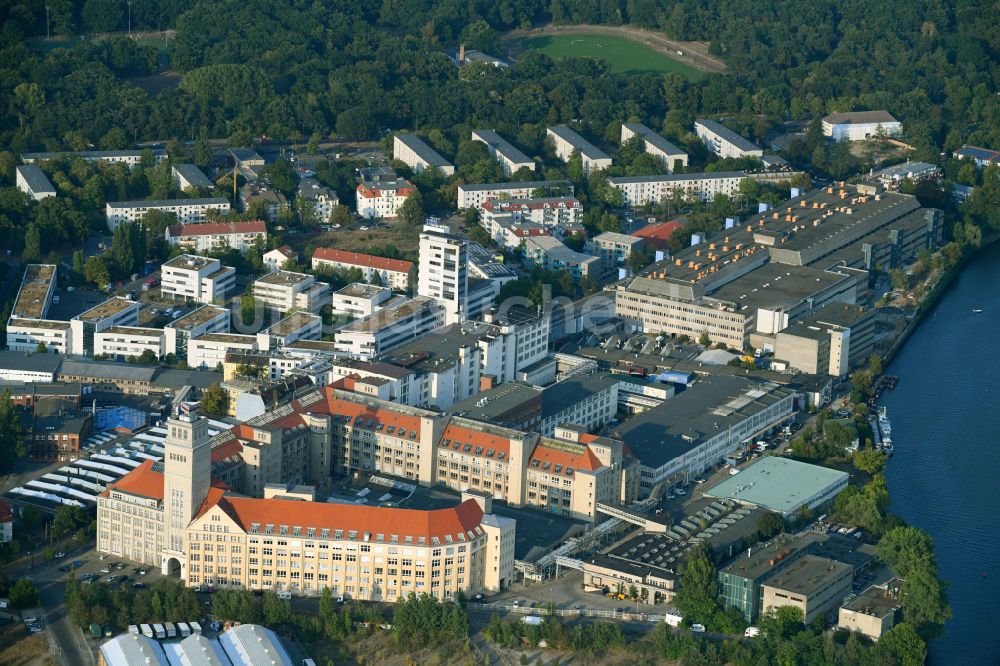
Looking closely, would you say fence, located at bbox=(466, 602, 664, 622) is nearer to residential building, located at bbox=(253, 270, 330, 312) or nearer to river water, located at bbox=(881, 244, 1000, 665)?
river water, located at bbox=(881, 244, 1000, 665)

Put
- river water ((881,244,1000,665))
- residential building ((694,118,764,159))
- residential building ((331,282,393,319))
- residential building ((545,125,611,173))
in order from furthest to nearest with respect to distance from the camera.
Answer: residential building ((694,118,764,159)) < residential building ((545,125,611,173)) < residential building ((331,282,393,319)) < river water ((881,244,1000,665))

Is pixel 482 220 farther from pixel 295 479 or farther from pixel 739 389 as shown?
pixel 295 479

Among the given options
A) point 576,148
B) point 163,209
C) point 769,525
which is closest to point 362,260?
point 163,209

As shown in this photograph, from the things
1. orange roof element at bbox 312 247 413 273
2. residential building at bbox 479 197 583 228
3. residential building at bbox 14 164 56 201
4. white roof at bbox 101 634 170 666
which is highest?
residential building at bbox 14 164 56 201

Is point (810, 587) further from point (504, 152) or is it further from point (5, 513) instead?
point (504, 152)

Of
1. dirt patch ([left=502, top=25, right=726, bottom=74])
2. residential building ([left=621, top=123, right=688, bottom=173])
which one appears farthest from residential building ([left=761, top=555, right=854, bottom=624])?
dirt patch ([left=502, top=25, right=726, bottom=74])

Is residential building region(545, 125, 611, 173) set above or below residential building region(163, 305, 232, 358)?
above

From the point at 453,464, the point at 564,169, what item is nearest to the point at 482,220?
the point at 564,169
